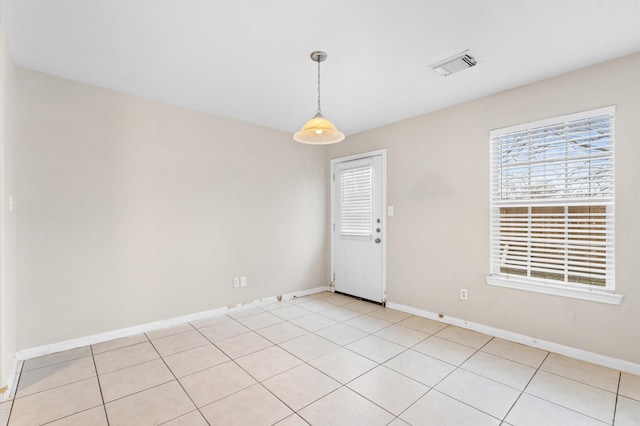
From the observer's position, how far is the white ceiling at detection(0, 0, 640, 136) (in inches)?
74.8

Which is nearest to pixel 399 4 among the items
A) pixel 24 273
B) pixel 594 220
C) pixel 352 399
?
pixel 594 220

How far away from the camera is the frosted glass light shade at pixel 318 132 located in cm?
231

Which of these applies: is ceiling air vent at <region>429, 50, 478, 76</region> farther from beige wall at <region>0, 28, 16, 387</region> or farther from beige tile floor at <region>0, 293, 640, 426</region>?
beige wall at <region>0, 28, 16, 387</region>

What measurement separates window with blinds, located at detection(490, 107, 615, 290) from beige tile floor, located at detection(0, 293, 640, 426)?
821 millimetres

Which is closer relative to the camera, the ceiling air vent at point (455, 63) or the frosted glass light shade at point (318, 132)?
the frosted glass light shade at point (318, 132)

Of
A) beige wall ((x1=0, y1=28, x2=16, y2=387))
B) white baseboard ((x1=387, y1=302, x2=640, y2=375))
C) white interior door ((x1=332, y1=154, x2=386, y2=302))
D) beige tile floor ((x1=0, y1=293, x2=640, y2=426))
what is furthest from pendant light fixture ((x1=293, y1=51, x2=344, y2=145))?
white baseboard ((x1=387, y1=302, x2=640, y2=375))

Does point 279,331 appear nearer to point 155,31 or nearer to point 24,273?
point 24,273

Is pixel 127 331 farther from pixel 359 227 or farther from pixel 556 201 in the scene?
pixel 556 201

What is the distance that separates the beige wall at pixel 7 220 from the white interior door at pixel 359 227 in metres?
3.72

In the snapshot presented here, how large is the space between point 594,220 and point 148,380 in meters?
3.94

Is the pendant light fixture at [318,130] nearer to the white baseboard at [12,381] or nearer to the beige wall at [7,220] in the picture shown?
the beige wall at [7,220]

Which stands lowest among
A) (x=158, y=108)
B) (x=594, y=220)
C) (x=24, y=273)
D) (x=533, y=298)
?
(x=533, y=298)

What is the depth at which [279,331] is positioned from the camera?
3289 millimetres

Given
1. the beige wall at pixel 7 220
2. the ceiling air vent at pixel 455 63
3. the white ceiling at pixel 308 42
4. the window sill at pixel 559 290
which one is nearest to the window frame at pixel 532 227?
the window sill at pixel 559 290
